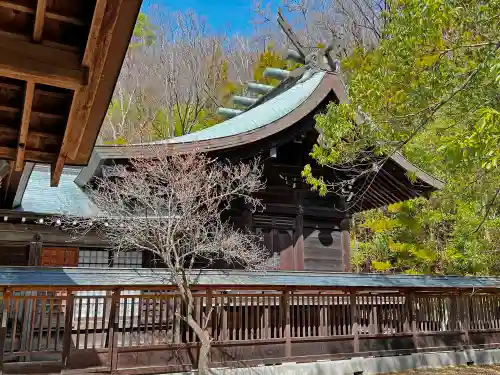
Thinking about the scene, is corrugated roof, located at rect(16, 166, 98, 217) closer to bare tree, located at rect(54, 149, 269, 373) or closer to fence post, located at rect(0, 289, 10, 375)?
bare tree, located at rect(54, 149, 269, 373)

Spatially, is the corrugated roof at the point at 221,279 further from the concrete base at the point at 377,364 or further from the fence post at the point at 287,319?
the concrete base at the point at 377,364

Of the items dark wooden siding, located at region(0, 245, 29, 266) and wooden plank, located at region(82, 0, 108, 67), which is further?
dark wooden siding, located at region(0, 245, 29, 266)

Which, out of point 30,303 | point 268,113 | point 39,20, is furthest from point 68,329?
point 268,113

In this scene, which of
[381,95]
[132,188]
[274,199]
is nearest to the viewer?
[381,95]

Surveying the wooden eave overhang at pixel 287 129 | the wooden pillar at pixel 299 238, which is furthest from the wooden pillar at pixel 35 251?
the wooden pillar at pixel 299 238

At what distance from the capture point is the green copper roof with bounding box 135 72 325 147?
11.0 metres

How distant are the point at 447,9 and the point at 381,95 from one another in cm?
184

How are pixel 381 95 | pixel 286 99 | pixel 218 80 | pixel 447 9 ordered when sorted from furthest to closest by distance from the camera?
pixel 218 80 < pixel 286 99 < pixel 381 95 < pixel 447 9

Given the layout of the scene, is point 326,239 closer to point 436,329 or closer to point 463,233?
point 436,329

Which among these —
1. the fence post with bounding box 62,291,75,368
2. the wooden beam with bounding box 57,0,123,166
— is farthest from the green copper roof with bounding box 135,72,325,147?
the wooden beam with bounding box 57,0,123,166

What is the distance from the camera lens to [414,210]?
18.5m

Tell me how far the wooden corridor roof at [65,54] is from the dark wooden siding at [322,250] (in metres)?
8.85

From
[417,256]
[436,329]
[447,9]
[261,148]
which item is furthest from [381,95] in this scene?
[417,256]

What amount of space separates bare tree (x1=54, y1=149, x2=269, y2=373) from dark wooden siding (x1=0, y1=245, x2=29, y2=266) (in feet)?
3.64
